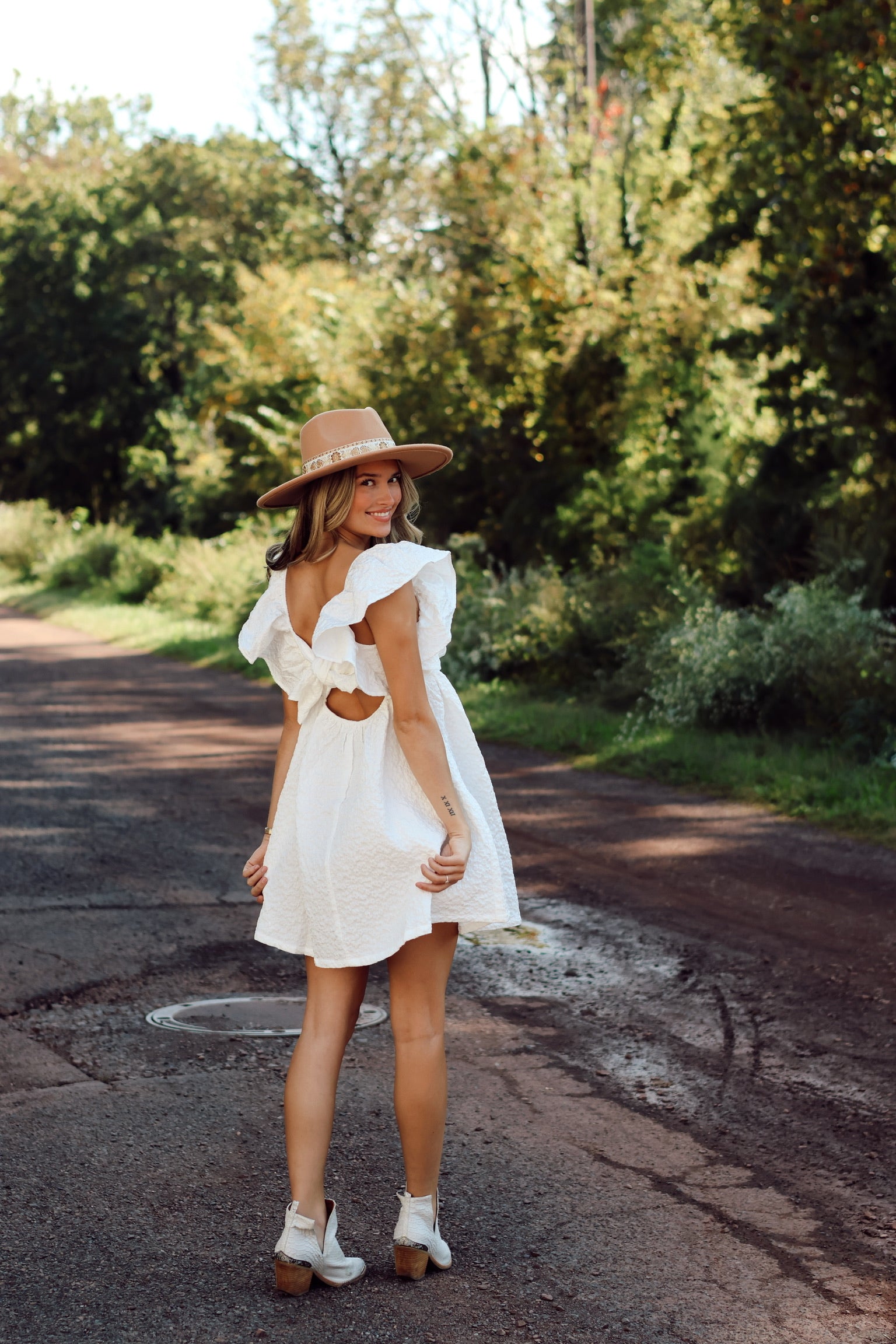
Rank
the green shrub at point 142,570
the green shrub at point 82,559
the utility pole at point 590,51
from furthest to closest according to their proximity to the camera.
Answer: the green shrub at point 82,559
the green shrub at point 142,570
the utility pole at point 590,51

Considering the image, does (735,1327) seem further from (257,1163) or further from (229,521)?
(229,521)

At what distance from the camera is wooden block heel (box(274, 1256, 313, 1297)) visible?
3.18 meters

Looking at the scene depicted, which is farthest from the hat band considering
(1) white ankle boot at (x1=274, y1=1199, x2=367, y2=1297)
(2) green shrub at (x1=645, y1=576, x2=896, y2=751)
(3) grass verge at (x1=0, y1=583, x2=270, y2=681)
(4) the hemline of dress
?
(3) grass verge at (x1=0, y1=583, x2=270, y2=681)

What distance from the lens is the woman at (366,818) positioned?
322cm

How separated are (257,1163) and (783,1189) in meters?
1.42

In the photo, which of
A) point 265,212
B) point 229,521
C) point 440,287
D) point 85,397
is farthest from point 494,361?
point 85,397

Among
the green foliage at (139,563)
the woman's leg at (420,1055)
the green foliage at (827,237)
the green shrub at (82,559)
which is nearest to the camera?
the woman's leg at (420,1055)

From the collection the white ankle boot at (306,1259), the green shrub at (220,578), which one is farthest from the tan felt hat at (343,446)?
the green shrub at (220,578)

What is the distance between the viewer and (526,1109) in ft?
14.3

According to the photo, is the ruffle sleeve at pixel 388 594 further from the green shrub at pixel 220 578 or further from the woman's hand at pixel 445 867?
the green shrub at pixel 220 578

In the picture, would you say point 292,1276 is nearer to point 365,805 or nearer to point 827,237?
point 365,805

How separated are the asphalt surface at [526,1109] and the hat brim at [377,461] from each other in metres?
1.81

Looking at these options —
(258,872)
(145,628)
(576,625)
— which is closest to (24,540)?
(145,628)

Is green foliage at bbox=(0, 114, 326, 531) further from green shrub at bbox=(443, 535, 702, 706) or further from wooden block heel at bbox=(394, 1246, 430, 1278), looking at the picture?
wooden block heel at bbox=(394, 1246, 430, 1278)
